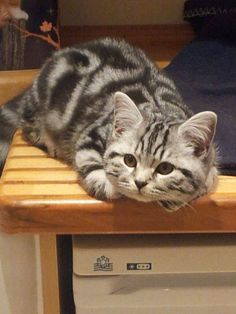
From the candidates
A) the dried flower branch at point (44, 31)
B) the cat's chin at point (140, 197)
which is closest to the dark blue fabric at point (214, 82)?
the cat's chin at point (140, 197)

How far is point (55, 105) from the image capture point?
4.49ft

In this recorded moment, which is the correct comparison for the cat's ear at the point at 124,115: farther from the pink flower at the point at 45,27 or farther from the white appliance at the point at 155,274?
the pink flower at the point at 45,27

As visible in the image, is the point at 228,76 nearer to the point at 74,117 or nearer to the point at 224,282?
the point at 74,117

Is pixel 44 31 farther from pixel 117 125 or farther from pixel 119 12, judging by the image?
pixel 117 125

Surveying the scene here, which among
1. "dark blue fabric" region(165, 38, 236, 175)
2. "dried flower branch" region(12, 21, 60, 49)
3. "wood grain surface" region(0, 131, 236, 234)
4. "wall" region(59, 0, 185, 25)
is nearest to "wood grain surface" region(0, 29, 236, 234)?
"wood grain surface" region(0, 131, 236, 234)

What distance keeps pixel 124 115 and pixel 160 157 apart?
100mm

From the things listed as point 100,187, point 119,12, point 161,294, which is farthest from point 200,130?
point 119,12

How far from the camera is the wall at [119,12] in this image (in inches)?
71.3

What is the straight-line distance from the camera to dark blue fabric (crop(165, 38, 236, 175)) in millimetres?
1229

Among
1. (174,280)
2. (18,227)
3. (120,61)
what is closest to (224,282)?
(174,280)

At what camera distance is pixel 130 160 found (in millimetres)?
1080

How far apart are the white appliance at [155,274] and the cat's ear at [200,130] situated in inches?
7.5

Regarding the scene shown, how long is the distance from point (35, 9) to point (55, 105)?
1.09 ft

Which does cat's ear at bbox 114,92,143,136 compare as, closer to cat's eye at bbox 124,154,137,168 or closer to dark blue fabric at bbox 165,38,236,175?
cat's eye at bbox 124,154,137,168
